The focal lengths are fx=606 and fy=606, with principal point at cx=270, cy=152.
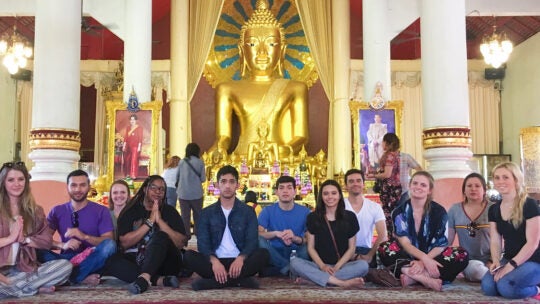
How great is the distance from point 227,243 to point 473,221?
174 cm

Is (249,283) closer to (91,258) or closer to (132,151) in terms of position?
(91,258)

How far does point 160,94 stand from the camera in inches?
443

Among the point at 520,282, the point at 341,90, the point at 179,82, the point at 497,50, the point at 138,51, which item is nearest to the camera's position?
the point at 520,282

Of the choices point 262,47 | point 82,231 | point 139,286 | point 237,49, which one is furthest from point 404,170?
point 237,49

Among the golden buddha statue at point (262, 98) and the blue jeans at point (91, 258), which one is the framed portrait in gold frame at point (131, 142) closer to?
the golden buddha statue at point (262, 98)

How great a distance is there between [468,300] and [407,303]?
388 mm

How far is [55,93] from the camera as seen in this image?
6.23 metres

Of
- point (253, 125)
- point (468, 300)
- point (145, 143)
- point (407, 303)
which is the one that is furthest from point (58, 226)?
point (253, 125)

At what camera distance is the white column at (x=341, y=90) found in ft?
31.4

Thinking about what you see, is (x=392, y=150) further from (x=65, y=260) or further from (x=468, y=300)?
(x=65, y=260)

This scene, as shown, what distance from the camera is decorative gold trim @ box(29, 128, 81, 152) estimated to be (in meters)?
6.14

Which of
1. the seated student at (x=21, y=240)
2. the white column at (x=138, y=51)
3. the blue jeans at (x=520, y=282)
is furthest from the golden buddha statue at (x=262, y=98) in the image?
the blue jeans at (x=520, y=282)

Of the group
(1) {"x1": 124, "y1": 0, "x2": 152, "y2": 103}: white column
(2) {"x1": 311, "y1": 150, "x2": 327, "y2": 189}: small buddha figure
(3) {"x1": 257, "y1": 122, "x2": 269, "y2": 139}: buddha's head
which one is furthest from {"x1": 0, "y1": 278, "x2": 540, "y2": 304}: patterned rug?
(3) {"x1": 257, "y1": 122, "x2": 269, "y2": 139}: buddha's head

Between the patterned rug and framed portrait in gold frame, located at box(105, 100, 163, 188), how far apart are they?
331cm
